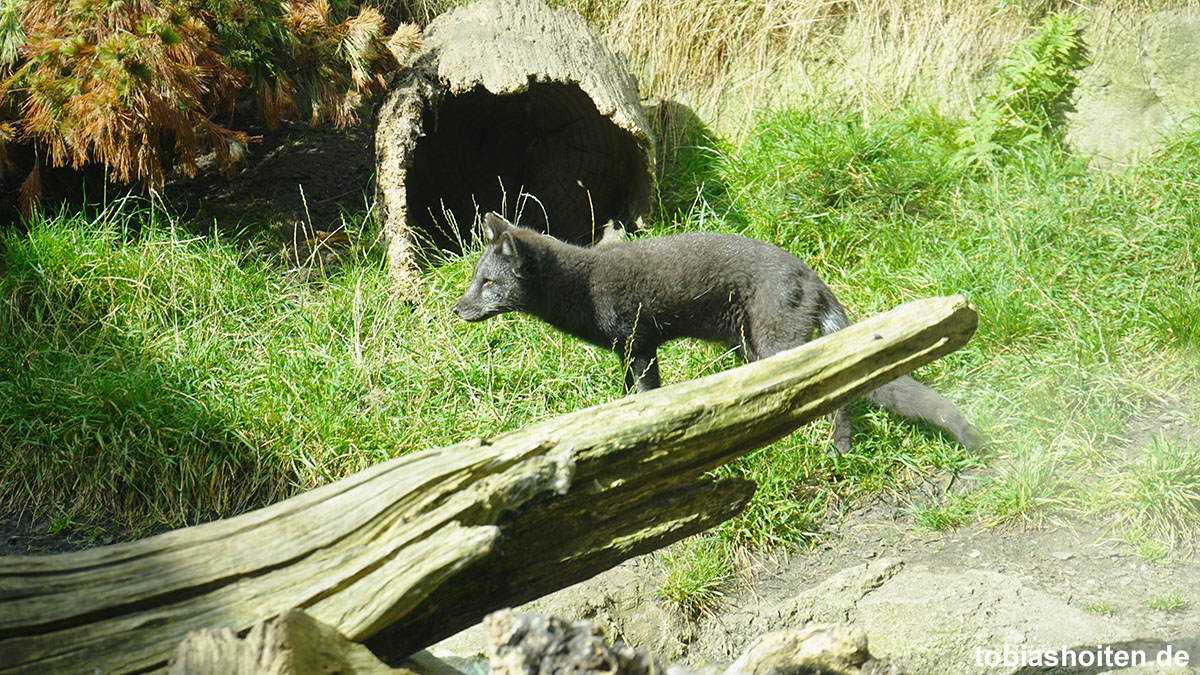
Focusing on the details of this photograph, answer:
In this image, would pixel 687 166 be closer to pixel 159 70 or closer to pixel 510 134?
pixel 510 134

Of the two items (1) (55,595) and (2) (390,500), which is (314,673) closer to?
(2) (390,500)

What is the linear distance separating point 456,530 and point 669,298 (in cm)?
291

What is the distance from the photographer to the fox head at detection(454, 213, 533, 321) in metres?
5.20

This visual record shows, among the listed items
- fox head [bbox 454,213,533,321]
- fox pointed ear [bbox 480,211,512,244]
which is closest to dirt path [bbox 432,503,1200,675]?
fox head [bbox 454,213,533,321]

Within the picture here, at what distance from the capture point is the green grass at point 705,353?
15.5 ft

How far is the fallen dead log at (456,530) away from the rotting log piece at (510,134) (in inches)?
134

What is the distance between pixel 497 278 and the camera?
5.30 meters

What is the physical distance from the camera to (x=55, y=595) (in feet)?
7.41

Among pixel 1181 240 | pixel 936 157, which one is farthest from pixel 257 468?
pixel 1181 240

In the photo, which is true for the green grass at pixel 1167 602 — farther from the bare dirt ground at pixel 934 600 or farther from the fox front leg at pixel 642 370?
the fox front leg at pixel 642 370

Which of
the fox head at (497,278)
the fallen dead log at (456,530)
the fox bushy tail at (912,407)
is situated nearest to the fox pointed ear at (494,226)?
the fox head at (497,278)

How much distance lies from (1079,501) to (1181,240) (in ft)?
6.98

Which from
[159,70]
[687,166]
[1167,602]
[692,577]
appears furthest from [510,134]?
[1167,602]

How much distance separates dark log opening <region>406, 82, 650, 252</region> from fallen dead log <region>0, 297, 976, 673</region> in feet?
12.7
